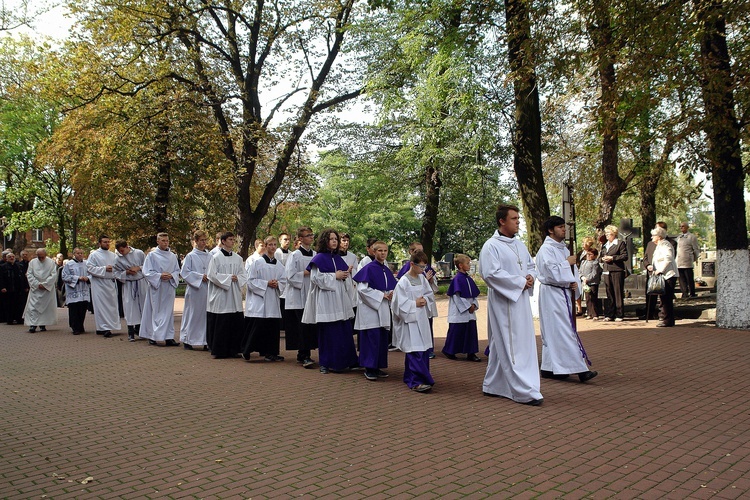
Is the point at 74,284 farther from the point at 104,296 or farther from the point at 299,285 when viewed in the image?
the point at 299,285

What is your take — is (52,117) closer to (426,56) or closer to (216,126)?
(216,126)

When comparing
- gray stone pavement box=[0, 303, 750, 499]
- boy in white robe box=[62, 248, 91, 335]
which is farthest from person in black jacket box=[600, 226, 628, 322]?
boy in white robe box=[62, 248, 91, 335]

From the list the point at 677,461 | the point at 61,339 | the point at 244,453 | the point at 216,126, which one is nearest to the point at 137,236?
the point at 216,126

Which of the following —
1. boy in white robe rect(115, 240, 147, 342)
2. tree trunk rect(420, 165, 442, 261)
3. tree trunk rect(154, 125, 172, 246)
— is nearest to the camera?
boy in white robe rect(115, 240, 147, 342)

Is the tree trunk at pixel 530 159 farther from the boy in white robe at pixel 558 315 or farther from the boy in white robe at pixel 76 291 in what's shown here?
the boy in white robe at pixel 76 291

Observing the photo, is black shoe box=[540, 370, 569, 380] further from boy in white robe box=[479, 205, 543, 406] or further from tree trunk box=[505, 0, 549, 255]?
tree trunk box=[505, 0, 549, 255]

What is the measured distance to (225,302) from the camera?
10961 mm

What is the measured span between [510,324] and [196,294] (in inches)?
278

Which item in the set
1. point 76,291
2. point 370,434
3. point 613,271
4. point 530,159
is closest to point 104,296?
point 76,291

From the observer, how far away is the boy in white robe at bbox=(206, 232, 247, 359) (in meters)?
10.9

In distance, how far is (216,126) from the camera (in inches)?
831

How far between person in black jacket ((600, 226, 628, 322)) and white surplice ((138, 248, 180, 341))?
30.5 ft

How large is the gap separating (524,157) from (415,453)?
34.4 feet

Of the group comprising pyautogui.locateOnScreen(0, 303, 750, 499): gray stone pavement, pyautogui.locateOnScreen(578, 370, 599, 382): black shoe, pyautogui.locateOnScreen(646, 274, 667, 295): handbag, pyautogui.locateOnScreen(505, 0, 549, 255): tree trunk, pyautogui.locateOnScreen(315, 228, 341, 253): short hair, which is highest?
pyautogui.locateOnScreen(505, 0, 549, 255): tree trunk
